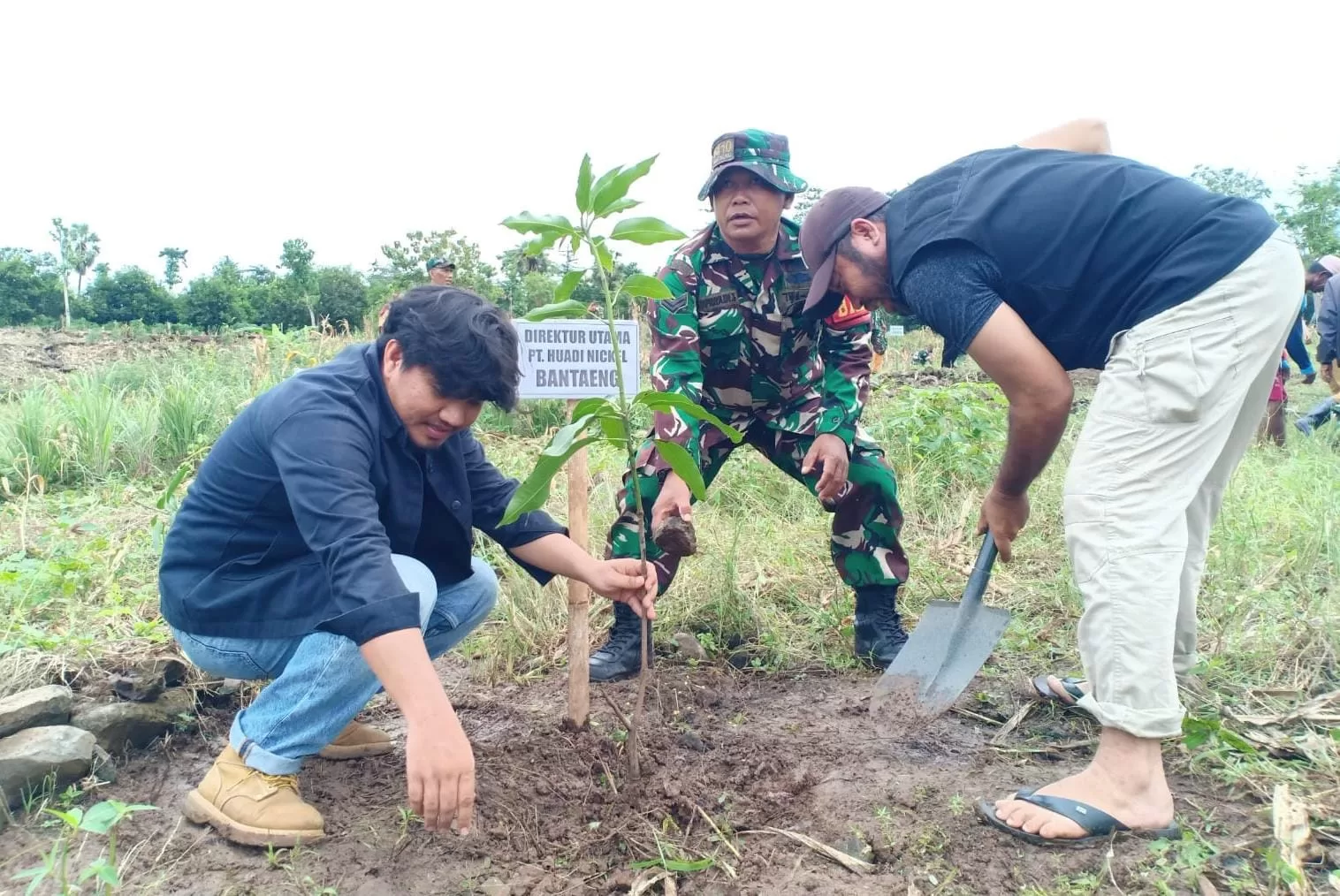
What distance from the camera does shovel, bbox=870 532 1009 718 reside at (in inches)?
94.0

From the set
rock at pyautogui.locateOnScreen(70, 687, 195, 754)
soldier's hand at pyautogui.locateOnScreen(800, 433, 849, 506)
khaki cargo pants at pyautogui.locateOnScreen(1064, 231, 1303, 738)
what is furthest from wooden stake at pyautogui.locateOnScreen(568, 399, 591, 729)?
khaki cargo pants at pyautogui.locateOnScreen(1064, 231, 1303, 738)

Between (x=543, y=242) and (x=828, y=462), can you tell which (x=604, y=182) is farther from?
(x=828, y=462)

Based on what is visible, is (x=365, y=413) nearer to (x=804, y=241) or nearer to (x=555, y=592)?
(x=804, y=241)

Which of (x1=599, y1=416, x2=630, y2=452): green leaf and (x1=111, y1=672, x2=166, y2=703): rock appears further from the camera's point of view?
(x1=111, y1=672, x2=166, y2=703): rock

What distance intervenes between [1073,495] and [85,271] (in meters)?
44.5

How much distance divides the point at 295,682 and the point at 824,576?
217cm

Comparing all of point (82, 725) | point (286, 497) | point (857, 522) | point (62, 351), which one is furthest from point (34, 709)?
point (62, 351)

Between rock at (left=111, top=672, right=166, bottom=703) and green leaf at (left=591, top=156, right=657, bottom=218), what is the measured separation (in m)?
1.82

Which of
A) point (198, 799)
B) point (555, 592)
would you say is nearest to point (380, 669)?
point (198, 799)

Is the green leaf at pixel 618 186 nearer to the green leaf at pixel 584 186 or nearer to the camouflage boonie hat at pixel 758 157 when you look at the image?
the green leaf at pixel 584 186

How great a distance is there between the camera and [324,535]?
162 cm

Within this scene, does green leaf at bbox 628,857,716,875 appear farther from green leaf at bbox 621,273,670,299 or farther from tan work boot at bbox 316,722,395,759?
green leaf at bbox 621,273,670,299

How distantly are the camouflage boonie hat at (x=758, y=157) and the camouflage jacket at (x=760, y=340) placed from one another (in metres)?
0.25

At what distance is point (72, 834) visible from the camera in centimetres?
177
